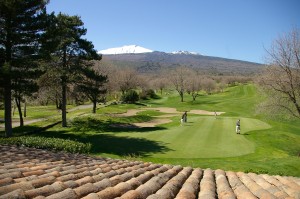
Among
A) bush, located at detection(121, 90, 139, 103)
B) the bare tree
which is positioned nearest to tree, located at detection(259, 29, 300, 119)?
bush, located at detection(121, 90, 139, 103)

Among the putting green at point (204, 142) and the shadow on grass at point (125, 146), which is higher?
the putting green at point (204, 142)

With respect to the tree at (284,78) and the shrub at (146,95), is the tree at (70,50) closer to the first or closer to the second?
the tree at (284,78)

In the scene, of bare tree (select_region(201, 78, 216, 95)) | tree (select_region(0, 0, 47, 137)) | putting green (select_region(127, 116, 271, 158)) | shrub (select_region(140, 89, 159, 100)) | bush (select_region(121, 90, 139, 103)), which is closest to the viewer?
putting green (select_region(127, 116, 271, 158))

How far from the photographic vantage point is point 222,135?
27250 mm

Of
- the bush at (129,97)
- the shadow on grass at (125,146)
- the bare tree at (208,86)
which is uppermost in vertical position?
the bare tree at (208,86)

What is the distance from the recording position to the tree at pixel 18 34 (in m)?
24.8

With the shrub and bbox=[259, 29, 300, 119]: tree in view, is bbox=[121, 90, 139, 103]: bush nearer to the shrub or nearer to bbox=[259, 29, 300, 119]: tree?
the shrub

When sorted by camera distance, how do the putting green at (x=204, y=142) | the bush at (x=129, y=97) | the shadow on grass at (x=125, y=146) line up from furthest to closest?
1. the bush at (x=129, y=97)
2. the shadow on grass at (x=125, y=146)
3. the putting green at (x=204, y=142)

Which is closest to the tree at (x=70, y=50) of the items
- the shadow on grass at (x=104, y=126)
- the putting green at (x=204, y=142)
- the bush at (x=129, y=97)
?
the shadow on grass at (x=104, y=126)

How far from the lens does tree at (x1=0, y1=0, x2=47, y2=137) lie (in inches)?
977

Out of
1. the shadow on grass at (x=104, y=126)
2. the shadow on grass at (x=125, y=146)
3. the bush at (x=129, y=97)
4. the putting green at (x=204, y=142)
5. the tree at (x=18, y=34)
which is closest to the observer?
the putting green at (x=204, y=142)

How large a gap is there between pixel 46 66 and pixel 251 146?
22.1 metres

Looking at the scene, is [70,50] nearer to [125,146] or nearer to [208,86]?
[125,146]

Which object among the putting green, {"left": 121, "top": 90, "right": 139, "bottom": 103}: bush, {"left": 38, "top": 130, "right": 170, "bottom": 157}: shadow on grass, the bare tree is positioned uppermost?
the bare tree
